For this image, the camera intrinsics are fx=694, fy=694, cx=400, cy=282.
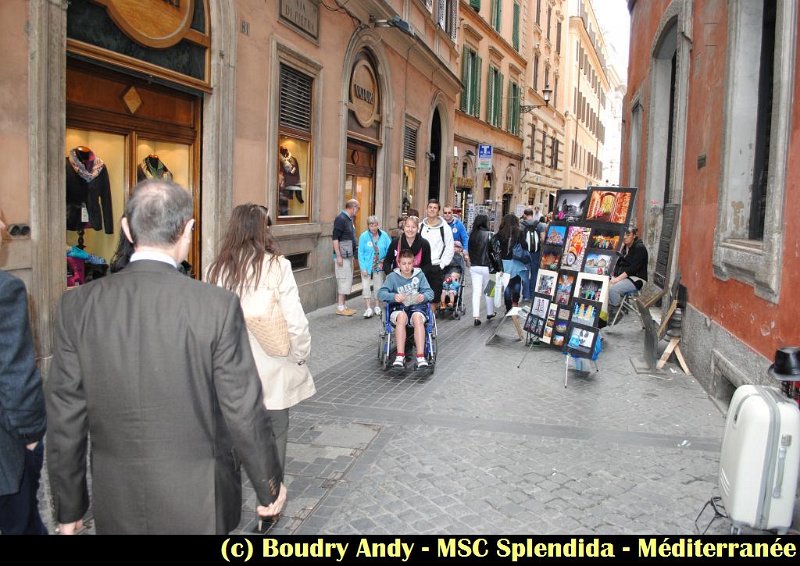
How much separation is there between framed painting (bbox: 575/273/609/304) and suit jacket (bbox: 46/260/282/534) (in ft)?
19.1

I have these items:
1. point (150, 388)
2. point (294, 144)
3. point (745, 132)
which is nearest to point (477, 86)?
point (294, 144)

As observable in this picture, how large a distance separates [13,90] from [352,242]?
20.2ft

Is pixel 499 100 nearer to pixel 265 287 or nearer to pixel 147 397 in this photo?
pixel 265 287

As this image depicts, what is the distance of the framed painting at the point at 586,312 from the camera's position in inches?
291

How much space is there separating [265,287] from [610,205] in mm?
5088

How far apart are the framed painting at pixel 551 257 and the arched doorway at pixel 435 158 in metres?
12.4

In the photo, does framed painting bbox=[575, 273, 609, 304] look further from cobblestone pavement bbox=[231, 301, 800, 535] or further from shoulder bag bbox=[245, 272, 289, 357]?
shoulder bag bbox=[245, 272, 289, 357]

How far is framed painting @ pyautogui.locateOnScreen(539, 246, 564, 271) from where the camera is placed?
8297 millimetres

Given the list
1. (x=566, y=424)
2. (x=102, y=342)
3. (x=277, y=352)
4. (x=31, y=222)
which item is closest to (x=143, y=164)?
(x=31, y=222)

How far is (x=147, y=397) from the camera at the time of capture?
2197 millimetres

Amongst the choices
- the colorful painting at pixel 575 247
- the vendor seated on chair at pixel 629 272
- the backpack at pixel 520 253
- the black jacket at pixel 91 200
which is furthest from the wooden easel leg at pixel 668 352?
the black jacket at pixel 91 200

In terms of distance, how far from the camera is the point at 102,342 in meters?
2.19

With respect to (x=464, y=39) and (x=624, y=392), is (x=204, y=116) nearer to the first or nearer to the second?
(x=624, y=392)
